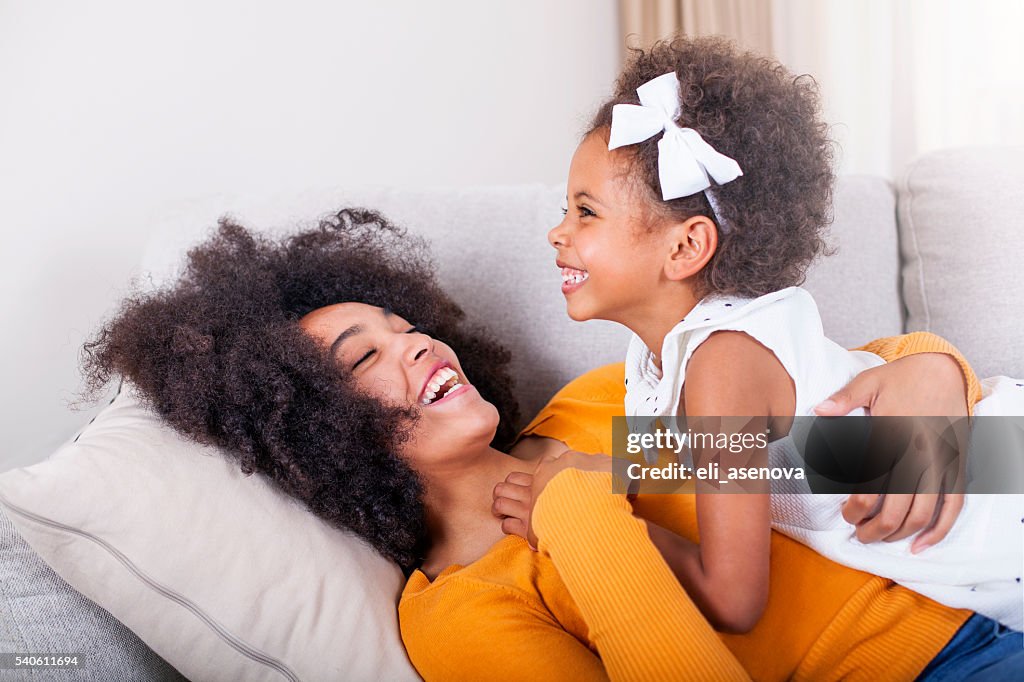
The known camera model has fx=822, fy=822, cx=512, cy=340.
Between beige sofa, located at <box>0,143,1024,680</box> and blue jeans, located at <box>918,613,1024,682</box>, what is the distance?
2.30ft

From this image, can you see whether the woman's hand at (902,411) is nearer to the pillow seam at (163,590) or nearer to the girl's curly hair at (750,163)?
the girl's curly hair at (750,163)

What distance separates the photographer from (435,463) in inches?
50.5

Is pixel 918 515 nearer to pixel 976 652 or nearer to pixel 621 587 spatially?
pixel 976 652

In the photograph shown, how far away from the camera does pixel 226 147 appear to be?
218 centimetres

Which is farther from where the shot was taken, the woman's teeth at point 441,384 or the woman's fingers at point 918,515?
the woman's teeth at point 441,384

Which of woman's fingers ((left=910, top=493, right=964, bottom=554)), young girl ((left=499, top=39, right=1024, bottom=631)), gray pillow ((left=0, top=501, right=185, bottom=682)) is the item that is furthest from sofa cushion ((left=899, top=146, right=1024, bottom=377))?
gray pillow ((left=0, top=501, right=185, bottom=682))

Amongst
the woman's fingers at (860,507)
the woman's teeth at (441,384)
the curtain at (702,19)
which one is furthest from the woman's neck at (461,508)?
the curtain at (702,19)

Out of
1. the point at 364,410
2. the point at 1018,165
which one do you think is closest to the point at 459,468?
the point at 364,410

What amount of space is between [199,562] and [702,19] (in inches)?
107

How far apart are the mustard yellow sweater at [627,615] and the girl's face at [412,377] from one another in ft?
0.60

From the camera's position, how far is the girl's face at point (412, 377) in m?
1.26

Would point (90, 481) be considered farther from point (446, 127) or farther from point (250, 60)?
point (446, 127)

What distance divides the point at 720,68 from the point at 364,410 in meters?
0.72

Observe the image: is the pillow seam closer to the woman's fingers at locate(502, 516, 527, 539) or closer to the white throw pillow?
the white throw pillow
